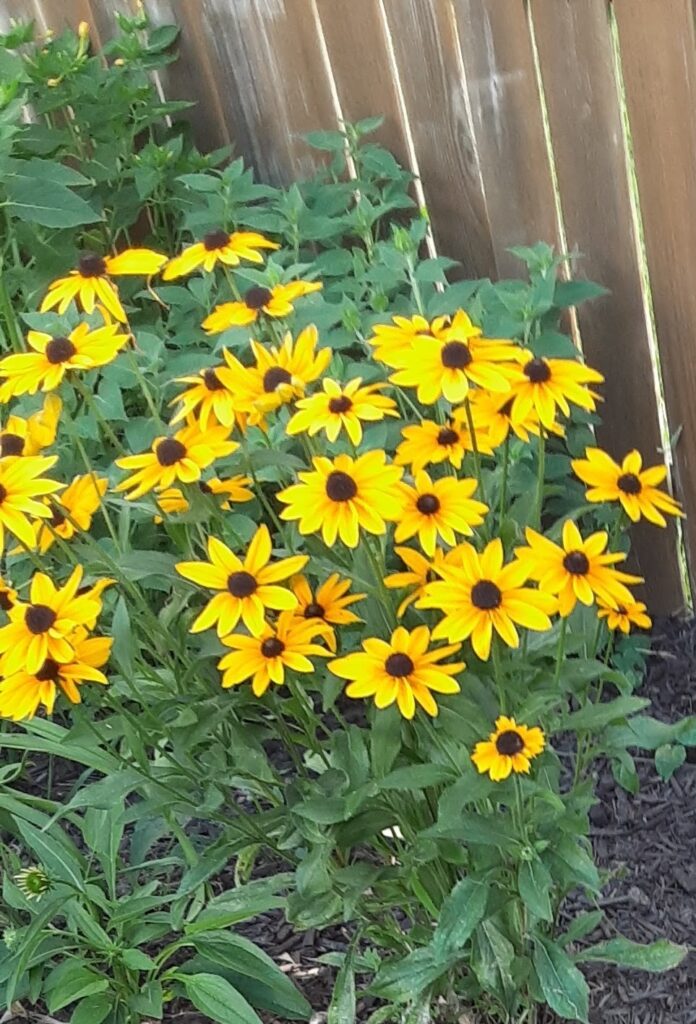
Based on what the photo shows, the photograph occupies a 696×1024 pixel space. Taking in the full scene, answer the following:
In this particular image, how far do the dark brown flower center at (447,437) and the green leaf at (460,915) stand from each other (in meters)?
0.46

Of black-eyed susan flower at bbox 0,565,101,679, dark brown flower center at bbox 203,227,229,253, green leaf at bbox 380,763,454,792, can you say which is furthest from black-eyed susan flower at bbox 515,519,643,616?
dark brown flower center at bbox 203,227,229,253

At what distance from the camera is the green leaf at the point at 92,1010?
1.46 meters

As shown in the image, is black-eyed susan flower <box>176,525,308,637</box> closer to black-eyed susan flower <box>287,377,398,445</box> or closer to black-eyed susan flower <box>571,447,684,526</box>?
black-eyed susan flower <box>287,377,398,445</box>

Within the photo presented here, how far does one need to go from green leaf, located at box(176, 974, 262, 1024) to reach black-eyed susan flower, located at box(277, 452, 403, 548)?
2.35 ft

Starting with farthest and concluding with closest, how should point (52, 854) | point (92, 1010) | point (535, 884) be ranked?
point (52, 854)
point (92, 1010)
point (535, 884)

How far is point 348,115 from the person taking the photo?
2.19 metres

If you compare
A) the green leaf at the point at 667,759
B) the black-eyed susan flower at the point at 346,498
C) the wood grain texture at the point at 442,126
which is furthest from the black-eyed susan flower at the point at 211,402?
the wood grain texture at the point at 442,126

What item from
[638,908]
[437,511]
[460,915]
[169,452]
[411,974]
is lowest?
[638,908]

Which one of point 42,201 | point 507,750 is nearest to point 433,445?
point 507,750

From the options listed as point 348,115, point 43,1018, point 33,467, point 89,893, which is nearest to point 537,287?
point 348,115

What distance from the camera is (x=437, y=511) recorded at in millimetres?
1109

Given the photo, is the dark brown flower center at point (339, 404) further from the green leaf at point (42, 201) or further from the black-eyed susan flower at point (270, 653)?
the green leaf at point (42, 201)

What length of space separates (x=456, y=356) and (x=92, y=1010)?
991 millimetres

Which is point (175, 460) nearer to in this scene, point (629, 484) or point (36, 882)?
point (629, 484)
